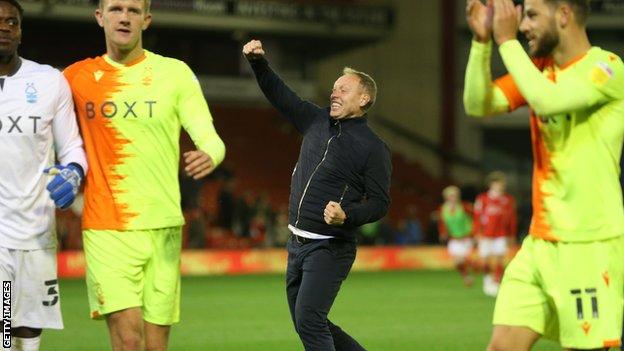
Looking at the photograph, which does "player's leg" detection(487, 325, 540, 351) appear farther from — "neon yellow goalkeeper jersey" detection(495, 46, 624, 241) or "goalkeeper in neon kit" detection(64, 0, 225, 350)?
"goalkeeper in neon kit" detection(64, 0, 225, 350)

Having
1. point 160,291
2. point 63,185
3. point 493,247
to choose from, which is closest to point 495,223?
point 493,247

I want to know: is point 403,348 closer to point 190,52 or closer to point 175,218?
point 175,218

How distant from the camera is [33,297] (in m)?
6.94

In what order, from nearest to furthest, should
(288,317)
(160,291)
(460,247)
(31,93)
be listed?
(160,291) < (31,93) < (288,317) < (460,247)

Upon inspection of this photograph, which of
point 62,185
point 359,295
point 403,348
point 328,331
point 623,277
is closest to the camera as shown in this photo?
point 623,277

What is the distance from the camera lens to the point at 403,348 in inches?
466

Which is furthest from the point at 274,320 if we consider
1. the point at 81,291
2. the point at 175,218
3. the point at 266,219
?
the point at 266,219

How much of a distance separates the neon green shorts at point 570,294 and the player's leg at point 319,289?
200 centimetres

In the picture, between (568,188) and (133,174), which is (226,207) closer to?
(133,174)

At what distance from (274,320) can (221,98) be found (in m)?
21.0

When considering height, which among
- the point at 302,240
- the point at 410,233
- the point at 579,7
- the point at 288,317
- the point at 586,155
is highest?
the point at 579,7

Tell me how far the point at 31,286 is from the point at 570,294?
10.4 ft

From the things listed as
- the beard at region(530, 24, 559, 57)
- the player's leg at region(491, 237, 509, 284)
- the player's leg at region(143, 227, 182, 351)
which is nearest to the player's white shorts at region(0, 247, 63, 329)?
the player's leg at region(143, 227, 182, 351)

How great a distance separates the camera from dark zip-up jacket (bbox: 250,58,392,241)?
7.82 meters
